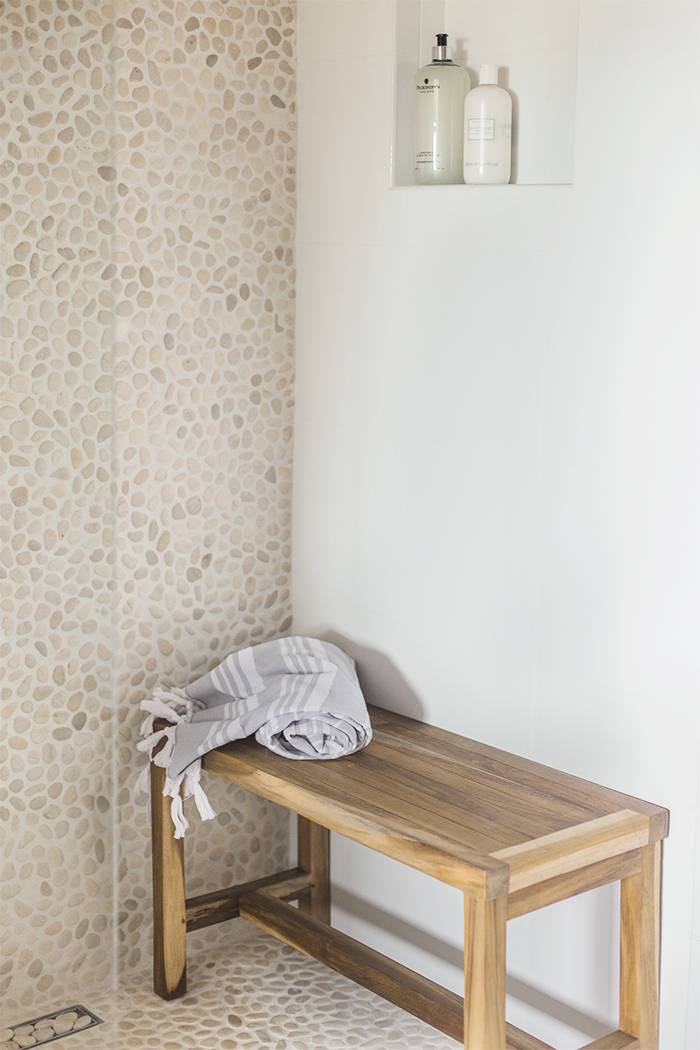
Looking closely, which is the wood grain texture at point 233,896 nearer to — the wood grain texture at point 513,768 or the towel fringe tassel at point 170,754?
the towel fringe tassel at point 170,754

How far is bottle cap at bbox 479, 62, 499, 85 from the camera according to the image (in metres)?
1.87

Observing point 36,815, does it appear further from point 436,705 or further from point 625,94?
point 625,94

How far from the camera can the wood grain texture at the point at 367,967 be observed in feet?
5.98

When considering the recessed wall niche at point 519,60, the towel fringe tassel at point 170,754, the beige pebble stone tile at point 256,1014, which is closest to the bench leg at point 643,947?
the beige pebble stone tile at point 256,1014

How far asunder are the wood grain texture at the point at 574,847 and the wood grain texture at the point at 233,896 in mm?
857

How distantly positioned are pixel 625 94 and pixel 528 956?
4.31 feet

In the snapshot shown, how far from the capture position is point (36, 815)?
205cm

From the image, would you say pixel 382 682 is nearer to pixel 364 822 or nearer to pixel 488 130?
pixel 364 822

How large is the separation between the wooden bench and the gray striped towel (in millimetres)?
35

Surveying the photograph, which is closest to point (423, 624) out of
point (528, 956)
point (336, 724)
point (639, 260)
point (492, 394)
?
point (336, 724)

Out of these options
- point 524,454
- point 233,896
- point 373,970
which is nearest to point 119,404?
point 524,454

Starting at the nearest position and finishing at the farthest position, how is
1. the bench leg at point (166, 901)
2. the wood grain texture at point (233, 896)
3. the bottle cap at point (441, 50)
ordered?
the bottle cap at point (441, 50)
the bench leg at point (166, 901)
the wood grain texture at point (233, 896)

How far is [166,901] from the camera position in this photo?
6.79ft

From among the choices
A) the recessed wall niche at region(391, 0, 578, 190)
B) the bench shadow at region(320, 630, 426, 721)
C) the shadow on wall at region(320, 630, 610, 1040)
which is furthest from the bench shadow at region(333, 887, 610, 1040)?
the recessed wall niche at region(391, 0, 578, 190)
